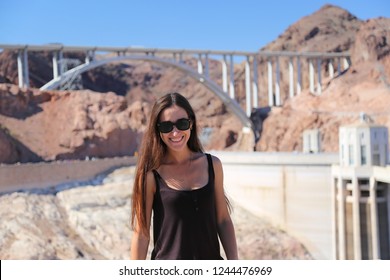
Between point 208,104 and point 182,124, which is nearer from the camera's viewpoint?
point 182,124

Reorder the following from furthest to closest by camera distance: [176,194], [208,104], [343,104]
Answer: [208,104], [343,104], [176,194]

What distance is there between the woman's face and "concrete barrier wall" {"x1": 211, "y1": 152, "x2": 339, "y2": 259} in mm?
13561

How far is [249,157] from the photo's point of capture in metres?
17.9

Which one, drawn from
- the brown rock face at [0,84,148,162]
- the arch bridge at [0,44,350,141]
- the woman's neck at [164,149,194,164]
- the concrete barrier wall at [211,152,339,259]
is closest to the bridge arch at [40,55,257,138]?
the arch bridge at [0,44,350,141]

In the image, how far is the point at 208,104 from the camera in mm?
44719

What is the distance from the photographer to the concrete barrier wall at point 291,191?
15.5 metres

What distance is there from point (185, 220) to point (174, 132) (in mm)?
367

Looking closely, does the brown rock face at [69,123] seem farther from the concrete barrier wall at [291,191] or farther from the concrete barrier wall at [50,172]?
the concrete barrier wall at [291,191]

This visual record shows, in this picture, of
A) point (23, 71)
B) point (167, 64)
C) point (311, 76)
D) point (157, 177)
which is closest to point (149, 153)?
point (157, 177)

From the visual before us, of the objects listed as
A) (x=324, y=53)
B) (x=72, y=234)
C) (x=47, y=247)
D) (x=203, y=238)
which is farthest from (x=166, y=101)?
(x=324, y=53)

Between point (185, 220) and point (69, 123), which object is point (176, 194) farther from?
point (69, 123)

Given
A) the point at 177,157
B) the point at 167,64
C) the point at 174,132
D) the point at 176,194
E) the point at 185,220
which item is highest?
the point at 167,64

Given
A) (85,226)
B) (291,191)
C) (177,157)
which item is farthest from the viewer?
(291,191)

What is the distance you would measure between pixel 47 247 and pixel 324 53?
82.9 ft
